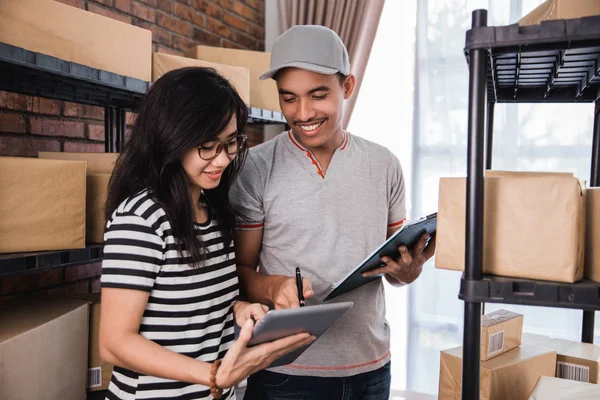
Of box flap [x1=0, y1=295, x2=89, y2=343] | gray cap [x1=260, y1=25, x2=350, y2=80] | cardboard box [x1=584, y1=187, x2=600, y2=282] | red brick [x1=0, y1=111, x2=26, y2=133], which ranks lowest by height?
box flap [x1=0, y1=295, x2=89, y2=343]

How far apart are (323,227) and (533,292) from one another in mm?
670

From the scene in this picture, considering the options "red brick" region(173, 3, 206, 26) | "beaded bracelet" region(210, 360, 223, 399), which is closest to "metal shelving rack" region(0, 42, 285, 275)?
"beaded bracelet" region(210, 360, 223, 399)

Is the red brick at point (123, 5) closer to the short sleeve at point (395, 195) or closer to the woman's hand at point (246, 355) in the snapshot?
the short sleeve at point (395, 195)

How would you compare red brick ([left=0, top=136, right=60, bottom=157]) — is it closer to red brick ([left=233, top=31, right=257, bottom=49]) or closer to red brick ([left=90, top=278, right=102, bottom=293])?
red brick ([left=90, top=278, right=102, bottom=293])

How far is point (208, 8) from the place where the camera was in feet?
9.63

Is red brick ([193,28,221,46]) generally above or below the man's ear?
above

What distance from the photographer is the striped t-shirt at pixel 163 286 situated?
100cm

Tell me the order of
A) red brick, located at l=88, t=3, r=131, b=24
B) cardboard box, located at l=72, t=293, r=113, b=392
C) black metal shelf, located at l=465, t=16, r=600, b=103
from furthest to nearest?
red brick, located at l=88, t=3, r=131, b=24 → cardboard box, located at l=72, t=293, r=113, b=392 → black metal shelf, located at l=465, t=16, r=600, b=103

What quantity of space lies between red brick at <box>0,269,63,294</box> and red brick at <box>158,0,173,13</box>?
4.51ft

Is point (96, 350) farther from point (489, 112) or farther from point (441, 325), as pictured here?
point (441, 325)

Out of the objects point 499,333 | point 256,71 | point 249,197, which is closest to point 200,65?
point 256,71

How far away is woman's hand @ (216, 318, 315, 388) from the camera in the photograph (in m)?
1.00

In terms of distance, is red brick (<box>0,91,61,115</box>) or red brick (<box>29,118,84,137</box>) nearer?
red brick (<box>0,91,61,115</box>)

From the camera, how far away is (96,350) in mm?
1517
